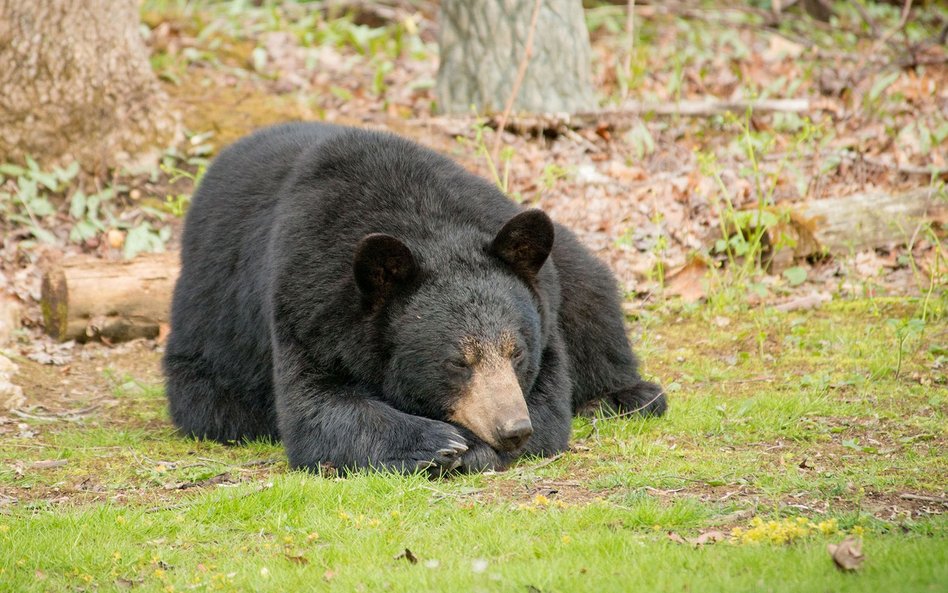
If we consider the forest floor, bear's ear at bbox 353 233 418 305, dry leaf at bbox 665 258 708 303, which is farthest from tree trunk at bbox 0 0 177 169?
bear's ear at bbox 353 233 418 305

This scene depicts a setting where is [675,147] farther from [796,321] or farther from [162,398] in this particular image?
[162,398]

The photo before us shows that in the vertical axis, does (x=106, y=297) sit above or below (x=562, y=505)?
below

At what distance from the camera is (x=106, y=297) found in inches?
328

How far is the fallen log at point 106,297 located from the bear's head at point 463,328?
3.71 meters

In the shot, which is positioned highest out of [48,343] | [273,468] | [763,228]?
[763,228]

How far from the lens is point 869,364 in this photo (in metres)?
7.00

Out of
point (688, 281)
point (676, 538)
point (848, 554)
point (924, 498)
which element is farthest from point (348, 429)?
point (688, 281)

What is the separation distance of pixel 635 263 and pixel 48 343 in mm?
4943

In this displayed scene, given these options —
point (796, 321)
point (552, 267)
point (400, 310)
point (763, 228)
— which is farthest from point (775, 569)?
point (763, 228)

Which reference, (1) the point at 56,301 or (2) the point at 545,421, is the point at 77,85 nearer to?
(1) the point at 56,301

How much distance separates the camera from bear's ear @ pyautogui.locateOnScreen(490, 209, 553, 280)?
529 cm

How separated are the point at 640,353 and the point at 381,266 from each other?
10.4 feet

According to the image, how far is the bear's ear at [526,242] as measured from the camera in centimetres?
529

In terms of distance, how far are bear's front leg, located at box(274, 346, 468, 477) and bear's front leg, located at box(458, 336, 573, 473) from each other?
12 centimetres
